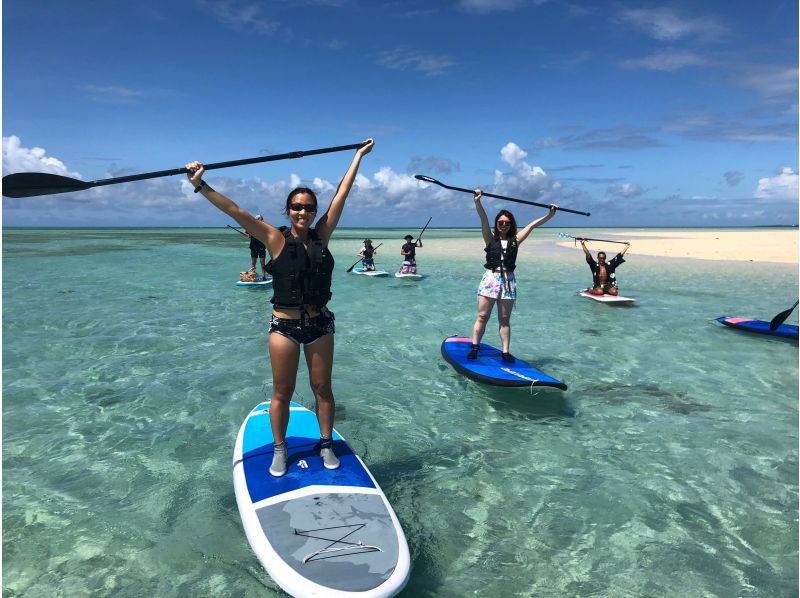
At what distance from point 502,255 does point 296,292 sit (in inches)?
170

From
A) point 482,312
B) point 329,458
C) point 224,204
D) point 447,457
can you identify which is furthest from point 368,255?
point 224,204

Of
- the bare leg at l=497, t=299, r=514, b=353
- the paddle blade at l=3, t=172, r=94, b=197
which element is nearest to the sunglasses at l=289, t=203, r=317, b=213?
the paddle blade at l=3, t=172, r=94, b=197

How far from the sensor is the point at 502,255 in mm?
7430

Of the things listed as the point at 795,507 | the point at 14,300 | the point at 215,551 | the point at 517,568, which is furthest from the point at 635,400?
the point at 14,300

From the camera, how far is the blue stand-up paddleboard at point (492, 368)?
23.0 feet

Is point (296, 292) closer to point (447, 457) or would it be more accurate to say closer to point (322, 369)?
point (322, 369)

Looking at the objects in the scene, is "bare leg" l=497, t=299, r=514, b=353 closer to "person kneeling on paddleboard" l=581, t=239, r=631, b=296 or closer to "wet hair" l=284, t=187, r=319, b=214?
"wet hair" l=284, t=187, r=319, b=214

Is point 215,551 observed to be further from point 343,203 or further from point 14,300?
point 14,300

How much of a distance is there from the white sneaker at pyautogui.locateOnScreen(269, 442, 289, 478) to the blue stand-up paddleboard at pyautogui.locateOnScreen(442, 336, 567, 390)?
12.8ft

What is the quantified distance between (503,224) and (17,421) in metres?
7.63

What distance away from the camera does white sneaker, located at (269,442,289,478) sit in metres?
4.31

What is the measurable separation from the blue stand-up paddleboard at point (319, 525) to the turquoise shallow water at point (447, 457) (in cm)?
48

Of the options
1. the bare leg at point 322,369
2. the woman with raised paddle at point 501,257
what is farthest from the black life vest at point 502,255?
the bare leg at point 322,369

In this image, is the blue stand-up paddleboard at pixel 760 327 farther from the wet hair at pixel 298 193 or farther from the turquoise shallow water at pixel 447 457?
the wet hair at pixel 298 193
